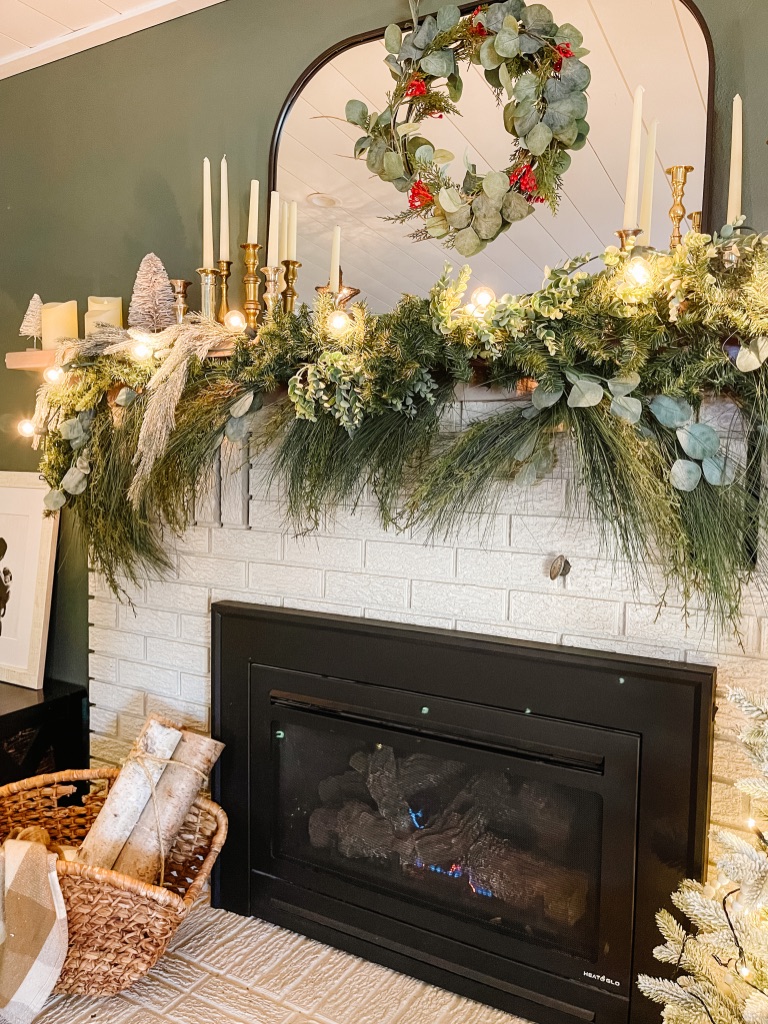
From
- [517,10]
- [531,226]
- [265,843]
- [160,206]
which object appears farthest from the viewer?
[160,206]

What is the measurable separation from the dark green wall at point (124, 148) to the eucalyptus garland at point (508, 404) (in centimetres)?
51

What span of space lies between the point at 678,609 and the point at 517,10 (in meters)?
1.08

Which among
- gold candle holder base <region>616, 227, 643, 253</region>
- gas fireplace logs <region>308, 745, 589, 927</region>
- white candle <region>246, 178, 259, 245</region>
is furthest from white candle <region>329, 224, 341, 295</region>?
gas fireplace logs <region>308, 745, 589, 927</region>

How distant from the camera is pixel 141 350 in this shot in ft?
5.20

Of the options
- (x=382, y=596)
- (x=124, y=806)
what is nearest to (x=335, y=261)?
(x=382, y=596)

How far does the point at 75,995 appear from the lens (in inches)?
61.1

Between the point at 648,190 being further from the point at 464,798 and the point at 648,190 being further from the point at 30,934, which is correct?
the point at 30,934

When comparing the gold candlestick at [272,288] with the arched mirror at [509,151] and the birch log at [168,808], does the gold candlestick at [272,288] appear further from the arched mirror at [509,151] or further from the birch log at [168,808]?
the birch log at [168,808]

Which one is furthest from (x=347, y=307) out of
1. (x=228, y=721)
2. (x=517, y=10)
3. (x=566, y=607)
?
(x=228, y=721)

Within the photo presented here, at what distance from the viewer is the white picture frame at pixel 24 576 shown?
2.20 meters

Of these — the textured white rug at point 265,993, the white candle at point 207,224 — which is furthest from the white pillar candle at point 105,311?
the textured white rug at point 265,993

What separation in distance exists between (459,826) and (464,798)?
2.6 inches

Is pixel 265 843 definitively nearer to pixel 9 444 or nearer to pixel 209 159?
pixel 9 444

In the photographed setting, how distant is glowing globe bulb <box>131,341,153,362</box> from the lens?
62.4 inches
